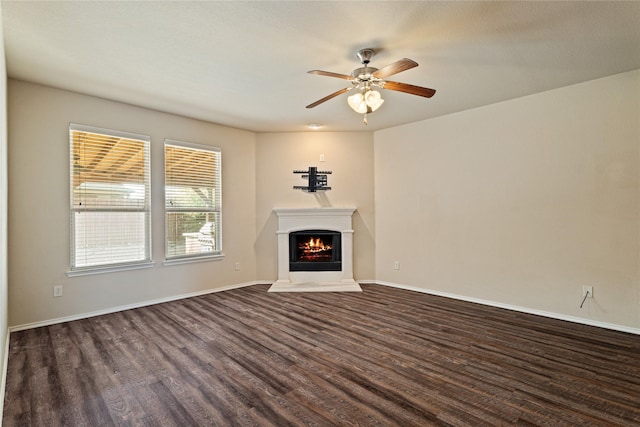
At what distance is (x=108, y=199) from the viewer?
3898 mm

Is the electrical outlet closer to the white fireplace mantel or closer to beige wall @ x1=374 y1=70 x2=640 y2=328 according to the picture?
the white fireplace mantel

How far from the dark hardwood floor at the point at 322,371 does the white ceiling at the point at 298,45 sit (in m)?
2.66

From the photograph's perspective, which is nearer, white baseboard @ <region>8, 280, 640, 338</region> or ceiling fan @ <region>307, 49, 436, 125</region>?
ceiling fan @ <region>307, 49, 436, 125</region>

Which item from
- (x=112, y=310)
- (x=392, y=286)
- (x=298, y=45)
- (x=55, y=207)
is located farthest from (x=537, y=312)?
(x=55, y=207)

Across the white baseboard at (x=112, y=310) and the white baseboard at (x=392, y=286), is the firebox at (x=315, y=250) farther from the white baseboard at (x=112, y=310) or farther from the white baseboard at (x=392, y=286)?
the white baseboard at (x=112, y=310)

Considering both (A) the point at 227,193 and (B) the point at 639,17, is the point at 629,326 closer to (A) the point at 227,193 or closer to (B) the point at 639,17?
(B) the point at 639,17

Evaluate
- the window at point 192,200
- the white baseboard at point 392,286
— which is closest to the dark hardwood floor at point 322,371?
the white baseboard at point 392,286

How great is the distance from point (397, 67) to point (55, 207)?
12.9 ft

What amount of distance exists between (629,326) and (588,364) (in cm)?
125

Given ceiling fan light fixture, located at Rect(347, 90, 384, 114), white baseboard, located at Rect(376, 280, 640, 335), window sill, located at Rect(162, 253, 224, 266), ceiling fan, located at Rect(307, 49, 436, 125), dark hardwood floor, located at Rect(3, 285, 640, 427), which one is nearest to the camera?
dark hardwood floor, located at Rect(3, 285, 640, 427)

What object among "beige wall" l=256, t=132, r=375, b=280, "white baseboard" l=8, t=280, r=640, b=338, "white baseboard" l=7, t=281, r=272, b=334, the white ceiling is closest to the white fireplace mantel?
"beige wall" l=256, t=132, r=375, b=280

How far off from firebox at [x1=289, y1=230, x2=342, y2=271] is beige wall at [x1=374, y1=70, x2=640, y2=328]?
2.93 feet

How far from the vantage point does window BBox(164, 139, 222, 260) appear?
4473mm

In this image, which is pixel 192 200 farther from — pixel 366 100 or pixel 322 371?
pixel 322 371
